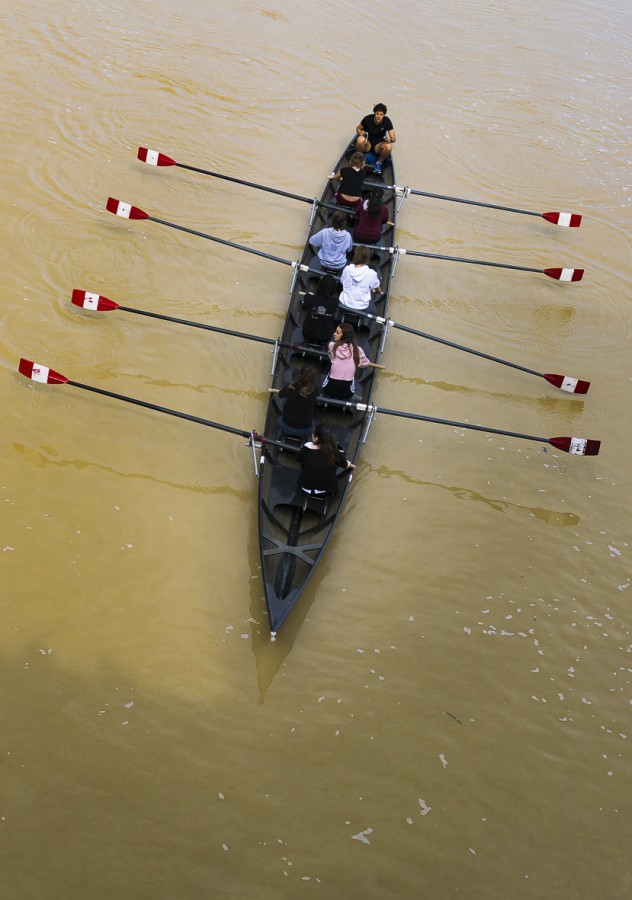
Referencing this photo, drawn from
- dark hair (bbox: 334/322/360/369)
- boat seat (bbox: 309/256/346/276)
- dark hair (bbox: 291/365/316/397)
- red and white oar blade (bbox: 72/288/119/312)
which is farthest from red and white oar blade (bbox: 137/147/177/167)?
dark hair (bbox: 291/365/316/397)

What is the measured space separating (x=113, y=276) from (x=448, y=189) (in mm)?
5166

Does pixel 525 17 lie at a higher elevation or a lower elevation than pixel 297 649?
higher

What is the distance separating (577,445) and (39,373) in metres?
5.06

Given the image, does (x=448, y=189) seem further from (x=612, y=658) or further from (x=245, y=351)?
(x=612, y=658)

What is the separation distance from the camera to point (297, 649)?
6215 mm

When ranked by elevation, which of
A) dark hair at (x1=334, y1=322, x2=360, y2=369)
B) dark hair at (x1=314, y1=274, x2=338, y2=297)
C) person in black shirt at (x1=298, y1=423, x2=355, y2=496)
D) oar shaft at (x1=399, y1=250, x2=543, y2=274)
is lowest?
person in black shirt at (x1=298, y1=423, x2=355, y2=496)

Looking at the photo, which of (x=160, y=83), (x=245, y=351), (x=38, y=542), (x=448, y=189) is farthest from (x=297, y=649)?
(x=160, y=83)

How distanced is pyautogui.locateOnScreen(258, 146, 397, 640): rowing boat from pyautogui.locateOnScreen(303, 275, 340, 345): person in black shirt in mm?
176

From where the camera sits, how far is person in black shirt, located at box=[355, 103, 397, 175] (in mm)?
11266

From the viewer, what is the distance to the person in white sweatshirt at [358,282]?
8.65 metres

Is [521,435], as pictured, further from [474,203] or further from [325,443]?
[474,203]

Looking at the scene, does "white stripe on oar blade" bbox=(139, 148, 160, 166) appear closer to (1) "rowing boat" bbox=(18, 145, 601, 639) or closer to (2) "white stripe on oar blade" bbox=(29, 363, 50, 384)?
(1) "rowing boat" bbox=(18, 145, 601, 639)

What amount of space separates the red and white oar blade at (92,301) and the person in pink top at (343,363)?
7.59 feet

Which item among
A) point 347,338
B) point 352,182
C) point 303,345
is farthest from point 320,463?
point 352,182
